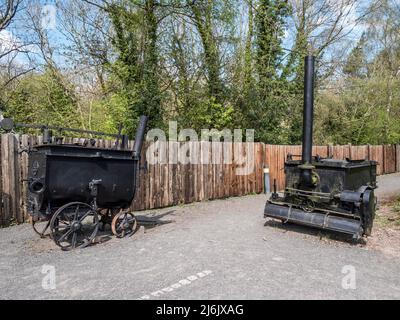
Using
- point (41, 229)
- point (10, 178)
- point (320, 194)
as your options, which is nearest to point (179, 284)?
point (320, 194)

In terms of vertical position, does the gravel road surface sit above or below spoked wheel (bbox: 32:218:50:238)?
below

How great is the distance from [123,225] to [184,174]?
3768 mm

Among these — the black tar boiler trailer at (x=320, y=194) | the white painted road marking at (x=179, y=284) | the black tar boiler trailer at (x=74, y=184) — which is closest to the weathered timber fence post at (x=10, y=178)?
the black tar boiler trailer at (x=74, y=184)

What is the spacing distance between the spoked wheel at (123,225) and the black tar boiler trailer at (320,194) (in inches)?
107

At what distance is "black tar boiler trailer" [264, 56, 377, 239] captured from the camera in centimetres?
579

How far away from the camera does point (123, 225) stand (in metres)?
6.13

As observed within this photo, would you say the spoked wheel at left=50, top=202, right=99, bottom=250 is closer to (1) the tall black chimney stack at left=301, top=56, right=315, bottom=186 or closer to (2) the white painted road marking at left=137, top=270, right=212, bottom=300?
(2) the white painted road marking at left=137, top=270, right=212, bottom=300

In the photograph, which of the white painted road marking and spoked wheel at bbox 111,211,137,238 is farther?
spoked wheel at bbox 111,211,137,238

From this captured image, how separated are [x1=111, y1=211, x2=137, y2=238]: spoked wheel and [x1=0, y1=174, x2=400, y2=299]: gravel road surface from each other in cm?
20

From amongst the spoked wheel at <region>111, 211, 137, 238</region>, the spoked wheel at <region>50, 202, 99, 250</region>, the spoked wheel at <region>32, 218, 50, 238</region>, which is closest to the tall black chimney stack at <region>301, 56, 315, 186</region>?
the spoked wheel at <region>111, 211, 137, 238</region>

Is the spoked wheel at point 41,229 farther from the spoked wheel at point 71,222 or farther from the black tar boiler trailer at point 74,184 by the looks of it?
the spoked wheel at point 71,222

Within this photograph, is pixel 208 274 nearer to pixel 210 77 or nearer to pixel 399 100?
pixel 210 77

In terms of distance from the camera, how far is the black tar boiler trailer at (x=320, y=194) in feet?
19.0
